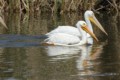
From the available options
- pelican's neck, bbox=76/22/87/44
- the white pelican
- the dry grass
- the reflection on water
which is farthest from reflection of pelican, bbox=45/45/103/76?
the dry grass

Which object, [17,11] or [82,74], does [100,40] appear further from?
[17,11]

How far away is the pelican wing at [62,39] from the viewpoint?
16.1 meters

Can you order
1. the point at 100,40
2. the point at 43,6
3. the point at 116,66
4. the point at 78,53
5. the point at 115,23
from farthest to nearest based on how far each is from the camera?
the point at 43,6 < the point at 115,23 < the point at 100,40 < the point at 78,53 < the point at 116,66

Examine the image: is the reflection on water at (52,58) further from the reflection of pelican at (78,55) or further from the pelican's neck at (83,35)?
the pelican's neck at (83,35)

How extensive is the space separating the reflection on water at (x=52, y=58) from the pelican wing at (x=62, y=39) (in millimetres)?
341

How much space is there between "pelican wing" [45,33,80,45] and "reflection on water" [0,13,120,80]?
0.34 m

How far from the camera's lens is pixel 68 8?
26.1 meters

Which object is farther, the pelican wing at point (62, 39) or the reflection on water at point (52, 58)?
the pelican wing at point (62, 39)

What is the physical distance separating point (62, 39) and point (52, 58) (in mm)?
3017

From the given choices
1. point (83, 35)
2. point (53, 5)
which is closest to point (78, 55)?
point (83, 35)

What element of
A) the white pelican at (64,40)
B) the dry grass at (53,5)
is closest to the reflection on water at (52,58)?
the white pelican at (64,40)

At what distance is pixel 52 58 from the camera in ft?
43.2

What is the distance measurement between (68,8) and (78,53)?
474 inches

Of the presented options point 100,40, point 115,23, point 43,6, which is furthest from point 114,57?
point 43,6
